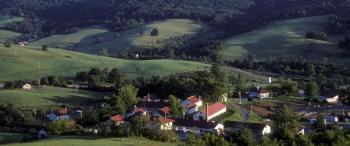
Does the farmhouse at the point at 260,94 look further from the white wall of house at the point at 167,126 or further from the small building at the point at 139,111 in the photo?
the white wall of house at the point at 167,126

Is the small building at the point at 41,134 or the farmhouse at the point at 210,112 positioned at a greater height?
the farmhouse at the point at 210,112

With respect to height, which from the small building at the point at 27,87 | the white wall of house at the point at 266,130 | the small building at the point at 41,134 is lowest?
the white wall of house at the point at 266,130

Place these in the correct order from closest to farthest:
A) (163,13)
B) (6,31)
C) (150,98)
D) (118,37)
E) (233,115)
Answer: (233,115), (150,98), (118,37), (6,31), (163,13)

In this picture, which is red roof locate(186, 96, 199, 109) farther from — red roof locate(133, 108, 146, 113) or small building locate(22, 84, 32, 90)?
small building locate(22, 84, 32, 90)

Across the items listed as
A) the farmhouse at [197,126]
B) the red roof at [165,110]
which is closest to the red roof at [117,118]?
the red roof at [165,110]

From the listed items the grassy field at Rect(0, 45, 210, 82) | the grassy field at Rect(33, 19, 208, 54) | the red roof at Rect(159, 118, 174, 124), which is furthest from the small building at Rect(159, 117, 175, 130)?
the grassy field at Rect(33, 19, 208, 54)

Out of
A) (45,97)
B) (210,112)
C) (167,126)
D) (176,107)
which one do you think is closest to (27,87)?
(45,97)

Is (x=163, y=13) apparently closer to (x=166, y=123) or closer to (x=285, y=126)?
(x=166, y=123)
